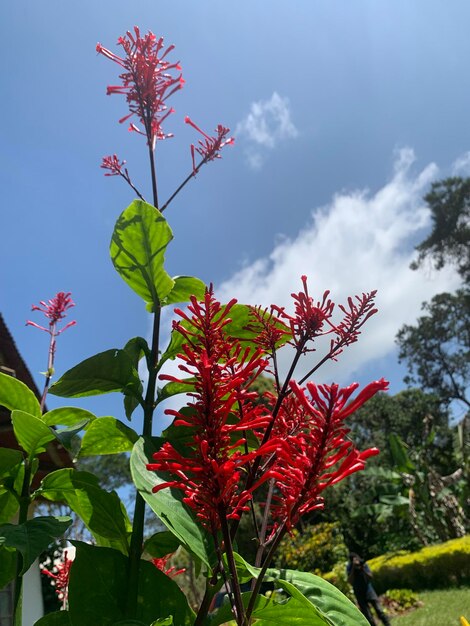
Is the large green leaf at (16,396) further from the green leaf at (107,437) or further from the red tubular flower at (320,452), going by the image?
the red tubular flower at (320,452)

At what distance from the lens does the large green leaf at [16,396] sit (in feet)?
3.11

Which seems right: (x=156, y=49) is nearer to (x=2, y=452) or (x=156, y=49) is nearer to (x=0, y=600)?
(x=2, y=452)

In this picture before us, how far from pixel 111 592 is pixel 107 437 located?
253mm

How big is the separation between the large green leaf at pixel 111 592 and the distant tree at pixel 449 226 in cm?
2830

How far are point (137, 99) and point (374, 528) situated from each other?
66.8 ft

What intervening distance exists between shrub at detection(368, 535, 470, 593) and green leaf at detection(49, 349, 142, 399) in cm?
1304

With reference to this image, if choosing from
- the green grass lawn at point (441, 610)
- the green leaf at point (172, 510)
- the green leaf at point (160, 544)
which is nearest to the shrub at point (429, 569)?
the green grass lawn at point (441, 610)

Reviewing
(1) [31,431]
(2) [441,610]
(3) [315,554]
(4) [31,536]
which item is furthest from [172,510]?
(3) [315,554]

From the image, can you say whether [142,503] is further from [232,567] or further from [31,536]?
[232,567]

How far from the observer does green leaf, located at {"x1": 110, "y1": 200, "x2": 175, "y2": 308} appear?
91 centimetres

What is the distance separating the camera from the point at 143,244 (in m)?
0.92

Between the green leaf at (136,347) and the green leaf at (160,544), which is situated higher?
the green leaf at (136,347)

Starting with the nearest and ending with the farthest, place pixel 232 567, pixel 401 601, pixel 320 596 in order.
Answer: pixel 232 567, pixel 320 596, pixel 401 601

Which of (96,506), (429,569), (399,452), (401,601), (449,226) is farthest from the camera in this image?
(449,226)
